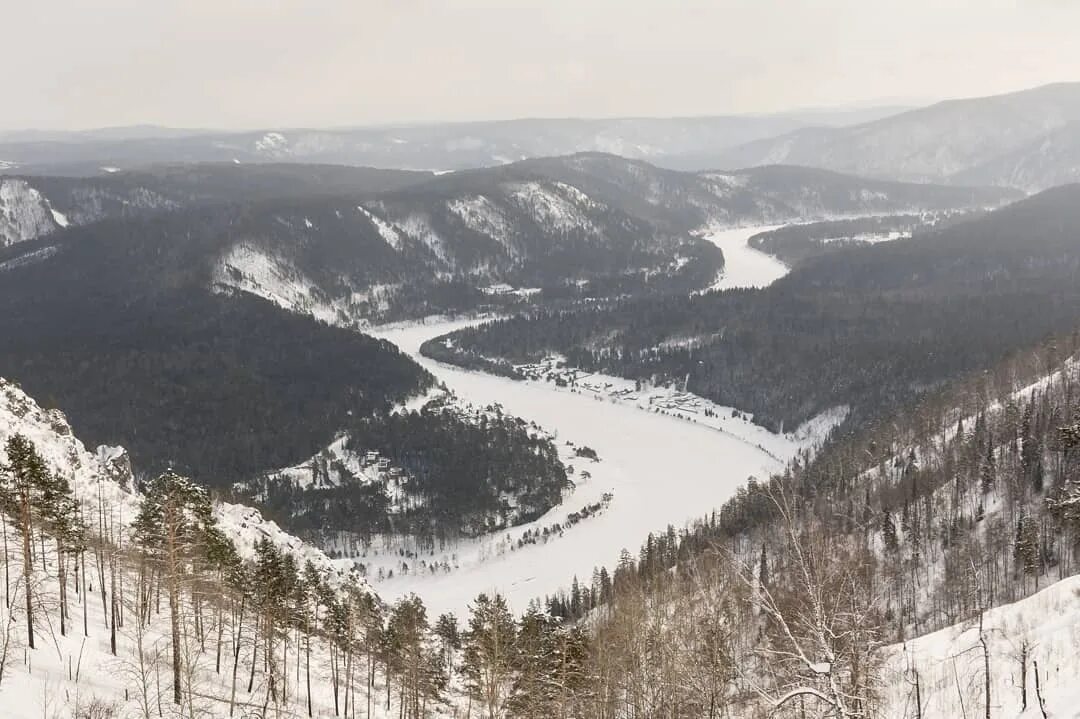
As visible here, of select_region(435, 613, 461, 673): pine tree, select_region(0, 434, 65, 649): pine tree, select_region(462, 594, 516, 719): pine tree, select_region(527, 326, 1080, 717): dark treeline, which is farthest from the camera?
select_region(435, 613, 461, 673): pine tree

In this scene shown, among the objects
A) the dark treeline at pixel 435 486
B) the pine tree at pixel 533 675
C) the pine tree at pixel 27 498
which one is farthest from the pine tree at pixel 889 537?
the pine tree at pixel 27 498

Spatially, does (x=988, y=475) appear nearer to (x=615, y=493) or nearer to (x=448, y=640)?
(x=448, y=640)

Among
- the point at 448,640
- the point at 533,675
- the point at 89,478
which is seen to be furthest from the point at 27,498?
the point at 448,640

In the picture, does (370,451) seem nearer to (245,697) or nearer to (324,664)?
(324,664)

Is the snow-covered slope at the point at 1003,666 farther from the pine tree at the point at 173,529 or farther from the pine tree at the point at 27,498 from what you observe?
the pine tree at the point at 27,498

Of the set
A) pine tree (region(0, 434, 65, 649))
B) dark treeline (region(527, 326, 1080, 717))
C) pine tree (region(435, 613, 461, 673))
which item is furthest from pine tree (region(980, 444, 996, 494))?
pine tree (region(0, 434, 65, 649))

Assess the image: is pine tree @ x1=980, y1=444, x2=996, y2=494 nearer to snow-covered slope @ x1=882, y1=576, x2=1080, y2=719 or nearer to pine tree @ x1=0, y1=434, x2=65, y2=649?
snow-covered slope @ x1=882, y1=576, x2=1080, y2=719
